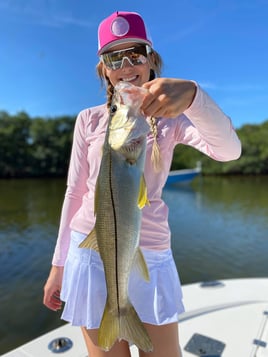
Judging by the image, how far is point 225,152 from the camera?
1493 millimetres

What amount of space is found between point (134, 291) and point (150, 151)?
66 centimetres

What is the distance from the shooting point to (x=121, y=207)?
48.6 inches

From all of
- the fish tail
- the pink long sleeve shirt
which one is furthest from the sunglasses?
the fish tail

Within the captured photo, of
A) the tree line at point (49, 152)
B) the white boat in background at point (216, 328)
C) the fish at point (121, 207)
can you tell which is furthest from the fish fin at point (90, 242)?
the tree line at point (49, 152)

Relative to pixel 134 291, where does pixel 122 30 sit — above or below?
above

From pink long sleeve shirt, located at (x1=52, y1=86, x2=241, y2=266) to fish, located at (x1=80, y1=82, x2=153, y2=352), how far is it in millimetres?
255

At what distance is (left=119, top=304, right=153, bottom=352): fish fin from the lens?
132cm

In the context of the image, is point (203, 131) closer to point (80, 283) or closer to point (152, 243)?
point (152, 243)

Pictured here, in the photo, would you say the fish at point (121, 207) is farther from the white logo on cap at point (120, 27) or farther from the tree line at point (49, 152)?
the tree line at point (49, 152)

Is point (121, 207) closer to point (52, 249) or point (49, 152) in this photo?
point (52, 249)

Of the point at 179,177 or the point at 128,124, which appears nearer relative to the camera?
the point at 128,124

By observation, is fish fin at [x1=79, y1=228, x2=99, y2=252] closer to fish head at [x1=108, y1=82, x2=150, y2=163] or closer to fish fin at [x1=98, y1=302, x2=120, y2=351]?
fish fin at [x1=98, y1=302, x2=120, y2=351]

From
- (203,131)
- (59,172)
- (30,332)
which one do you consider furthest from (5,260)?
(59,172)

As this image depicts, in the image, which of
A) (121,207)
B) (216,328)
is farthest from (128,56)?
(216,328)
